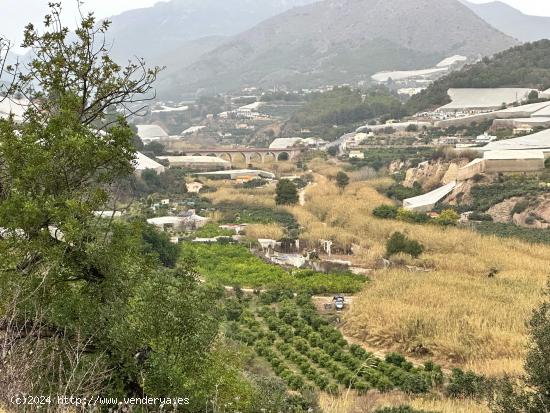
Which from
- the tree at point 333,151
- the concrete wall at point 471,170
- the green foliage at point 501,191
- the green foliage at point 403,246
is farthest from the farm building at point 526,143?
the tree at point 333,151

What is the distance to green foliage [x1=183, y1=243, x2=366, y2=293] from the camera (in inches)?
947

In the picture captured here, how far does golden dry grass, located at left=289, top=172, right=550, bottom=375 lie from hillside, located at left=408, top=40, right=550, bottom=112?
45.6 metres

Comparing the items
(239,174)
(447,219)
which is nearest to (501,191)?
(447,219)

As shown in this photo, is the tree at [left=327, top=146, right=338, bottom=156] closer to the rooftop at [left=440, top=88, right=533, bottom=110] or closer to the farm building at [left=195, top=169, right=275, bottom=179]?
the farm building at [left=195, top=169, right=275, bottom=179]

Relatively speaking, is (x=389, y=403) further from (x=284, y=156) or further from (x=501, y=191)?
(x=284, y=156)

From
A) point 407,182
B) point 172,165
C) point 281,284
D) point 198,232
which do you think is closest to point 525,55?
point 407,182

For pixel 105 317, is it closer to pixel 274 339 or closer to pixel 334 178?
pixel 274 339

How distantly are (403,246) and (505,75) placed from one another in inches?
2034

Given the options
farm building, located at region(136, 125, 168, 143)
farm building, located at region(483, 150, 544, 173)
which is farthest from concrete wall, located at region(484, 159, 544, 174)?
farm building, located at region(136, 125, 168, 143)

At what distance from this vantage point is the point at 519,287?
2020 cm

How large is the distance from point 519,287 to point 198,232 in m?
19.8

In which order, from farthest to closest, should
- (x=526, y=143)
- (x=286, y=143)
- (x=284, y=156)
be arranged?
(x=286, y=143) < (x=284, y=156) < (x=526, y=143)

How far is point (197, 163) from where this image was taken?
6494 cm

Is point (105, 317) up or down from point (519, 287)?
up
